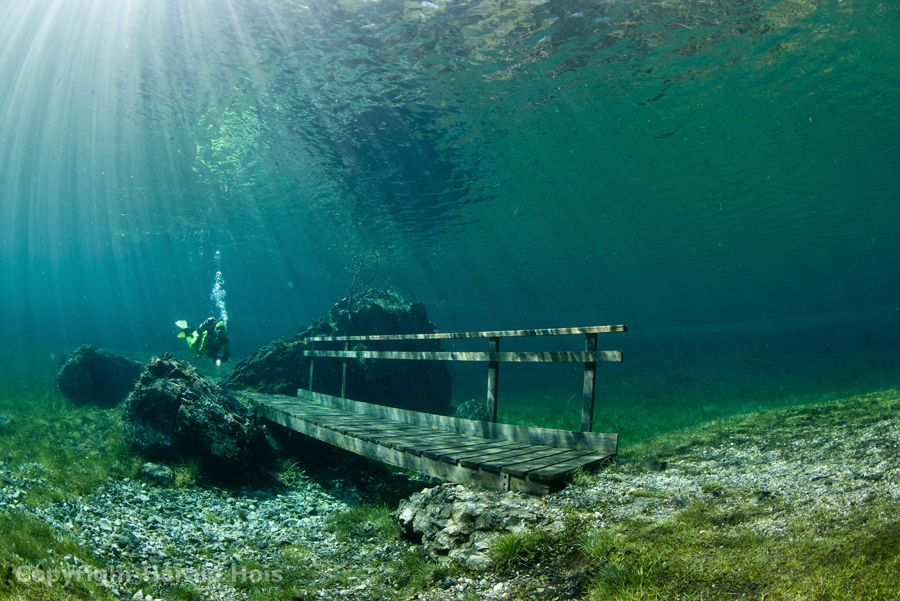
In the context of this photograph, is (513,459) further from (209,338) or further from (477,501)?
(209,338)

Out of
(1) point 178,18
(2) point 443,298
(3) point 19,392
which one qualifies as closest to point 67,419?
(3) point 19,392

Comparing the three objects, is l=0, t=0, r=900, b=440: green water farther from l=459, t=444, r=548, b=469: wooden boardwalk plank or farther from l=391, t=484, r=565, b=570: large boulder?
l=391, t=484, r=565, b=570: large boulder

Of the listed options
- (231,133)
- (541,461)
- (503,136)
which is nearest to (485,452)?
(541,461)

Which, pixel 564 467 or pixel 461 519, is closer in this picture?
pixel 461 519

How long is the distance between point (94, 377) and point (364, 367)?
33.7 ft

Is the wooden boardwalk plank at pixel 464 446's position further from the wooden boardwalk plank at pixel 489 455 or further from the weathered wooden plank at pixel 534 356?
the weathered wooden plank at pixel 534 356

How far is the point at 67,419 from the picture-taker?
11.6 m

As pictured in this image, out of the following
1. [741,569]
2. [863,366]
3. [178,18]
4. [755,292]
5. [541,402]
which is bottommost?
[755,292]

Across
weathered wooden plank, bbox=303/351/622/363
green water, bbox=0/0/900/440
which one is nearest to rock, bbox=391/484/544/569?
weathered wooden plank, bbox=303/351/622/363

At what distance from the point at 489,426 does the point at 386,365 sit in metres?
9.69

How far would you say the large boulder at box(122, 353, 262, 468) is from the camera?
7.38 m

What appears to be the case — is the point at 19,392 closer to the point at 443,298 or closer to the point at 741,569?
the point at 741,569

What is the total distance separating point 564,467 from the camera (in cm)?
471

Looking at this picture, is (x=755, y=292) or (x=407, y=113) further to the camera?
(x=755, y=292)
